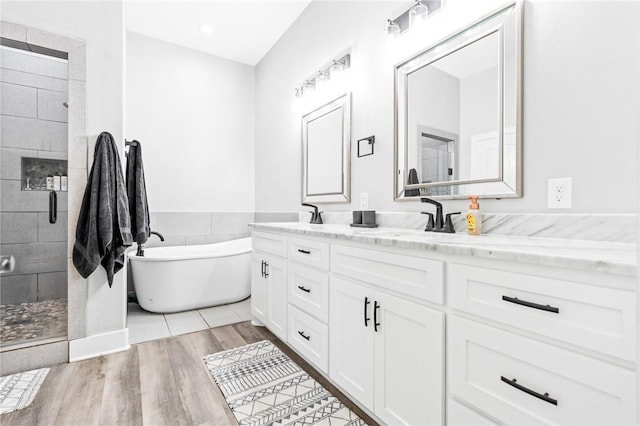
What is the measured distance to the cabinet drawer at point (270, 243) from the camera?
204 cm

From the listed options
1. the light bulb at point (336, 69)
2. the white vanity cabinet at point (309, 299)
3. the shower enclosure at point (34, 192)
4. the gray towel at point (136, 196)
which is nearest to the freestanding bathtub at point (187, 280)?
the gray towel at point (136, 196)

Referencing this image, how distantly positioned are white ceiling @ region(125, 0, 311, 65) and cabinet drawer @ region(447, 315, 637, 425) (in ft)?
9.82

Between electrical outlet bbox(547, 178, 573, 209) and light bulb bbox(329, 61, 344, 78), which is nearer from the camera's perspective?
electrical outlet bbox(547, 178, 573, 209)

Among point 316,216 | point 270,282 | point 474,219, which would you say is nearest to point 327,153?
point 316,216

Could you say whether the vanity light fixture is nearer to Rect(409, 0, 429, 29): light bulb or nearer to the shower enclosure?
Rect(409, 0, 429, 29): light bulb

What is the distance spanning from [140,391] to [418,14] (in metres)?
2.54

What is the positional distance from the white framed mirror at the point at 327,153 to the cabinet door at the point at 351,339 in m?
1.00

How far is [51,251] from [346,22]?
2654mm

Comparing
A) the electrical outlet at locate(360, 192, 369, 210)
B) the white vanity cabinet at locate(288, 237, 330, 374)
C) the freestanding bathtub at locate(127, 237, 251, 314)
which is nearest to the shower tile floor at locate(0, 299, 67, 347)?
the freestanding bathtub at locate(127, 237, 251, 314)

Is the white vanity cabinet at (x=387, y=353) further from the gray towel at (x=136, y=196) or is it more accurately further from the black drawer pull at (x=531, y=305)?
the gray towel at (x=136, y=196)

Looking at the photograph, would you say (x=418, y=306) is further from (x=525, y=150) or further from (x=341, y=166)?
(x=341, y=166)

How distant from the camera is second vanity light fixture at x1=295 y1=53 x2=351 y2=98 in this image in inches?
91.7

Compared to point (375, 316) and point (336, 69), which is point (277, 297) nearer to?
point (375, 316)

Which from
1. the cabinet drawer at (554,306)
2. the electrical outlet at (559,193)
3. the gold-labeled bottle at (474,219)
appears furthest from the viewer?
the gold-labeled bottle at (474,219)
